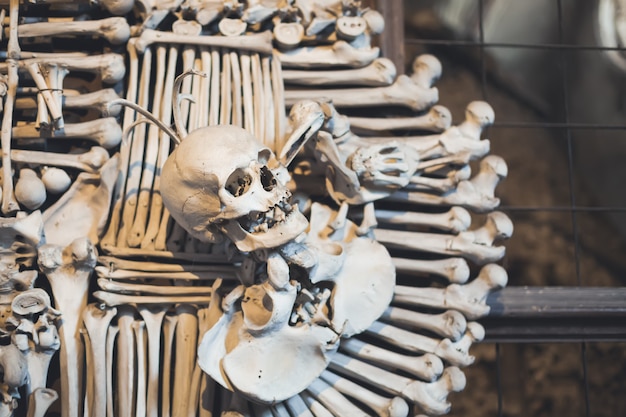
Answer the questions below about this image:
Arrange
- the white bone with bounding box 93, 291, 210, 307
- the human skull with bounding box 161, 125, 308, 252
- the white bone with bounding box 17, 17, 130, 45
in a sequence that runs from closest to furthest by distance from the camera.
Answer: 1. the human skull with bounding box 161, 125, 308, 252
2. the white bone with bounding box 93, 291, 210, 307
3. the white bone with bounding box 17, 17, 130, 45

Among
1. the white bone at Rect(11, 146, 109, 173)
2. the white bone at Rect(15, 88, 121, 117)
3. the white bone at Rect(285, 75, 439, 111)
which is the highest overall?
the white bone at Rect(15, 88, 121, 117)

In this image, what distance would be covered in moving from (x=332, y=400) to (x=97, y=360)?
41 centimetres

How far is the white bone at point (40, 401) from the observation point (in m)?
1.45

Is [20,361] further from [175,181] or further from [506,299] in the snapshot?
[506,299]

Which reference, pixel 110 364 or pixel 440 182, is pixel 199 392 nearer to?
pixel 110 364

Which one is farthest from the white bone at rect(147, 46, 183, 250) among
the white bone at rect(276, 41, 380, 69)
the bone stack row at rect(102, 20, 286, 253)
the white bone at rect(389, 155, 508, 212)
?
the white bone at rect(389, 155, 508, 212)

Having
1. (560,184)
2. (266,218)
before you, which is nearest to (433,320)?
(266,218)

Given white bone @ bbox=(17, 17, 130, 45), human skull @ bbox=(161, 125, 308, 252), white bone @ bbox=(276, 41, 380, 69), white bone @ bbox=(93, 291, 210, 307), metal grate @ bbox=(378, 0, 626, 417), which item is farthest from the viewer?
metal grate @ bbox=(378, 0, 626, 417)

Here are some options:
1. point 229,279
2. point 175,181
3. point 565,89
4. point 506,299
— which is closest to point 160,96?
point 175,181

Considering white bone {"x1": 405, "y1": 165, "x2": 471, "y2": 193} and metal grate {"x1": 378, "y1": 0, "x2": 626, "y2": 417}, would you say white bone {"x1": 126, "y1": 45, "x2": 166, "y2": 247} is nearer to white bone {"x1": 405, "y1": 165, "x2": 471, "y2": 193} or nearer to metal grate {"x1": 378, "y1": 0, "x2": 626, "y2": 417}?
white bone {"x1": 405, "y1": 165, "x2": 471, "y2": 193}

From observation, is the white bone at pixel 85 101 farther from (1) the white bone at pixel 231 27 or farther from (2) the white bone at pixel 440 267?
(2) the white bone at pixel 440 267

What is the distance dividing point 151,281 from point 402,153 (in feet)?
1.68

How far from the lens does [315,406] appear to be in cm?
157

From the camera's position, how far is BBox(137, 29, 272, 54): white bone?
165 centimetres
